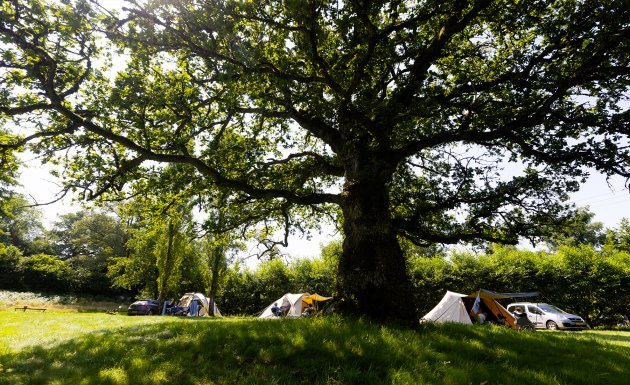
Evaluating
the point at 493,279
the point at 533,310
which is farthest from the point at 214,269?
the point at 533,310

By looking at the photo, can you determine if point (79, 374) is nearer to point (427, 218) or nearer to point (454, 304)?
point (427, 218)

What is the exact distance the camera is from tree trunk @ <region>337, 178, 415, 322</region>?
776 centimetres

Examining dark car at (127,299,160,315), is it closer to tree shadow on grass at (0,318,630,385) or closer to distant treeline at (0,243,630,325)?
distant treeline at (0,243,630,325)

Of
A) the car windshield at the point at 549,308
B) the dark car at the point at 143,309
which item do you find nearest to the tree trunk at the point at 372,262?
the car windshield at the point at 549,308

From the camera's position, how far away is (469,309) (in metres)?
21.5

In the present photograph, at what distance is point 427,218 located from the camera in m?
11.9

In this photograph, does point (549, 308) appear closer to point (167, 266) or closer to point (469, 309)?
point (469, 309)

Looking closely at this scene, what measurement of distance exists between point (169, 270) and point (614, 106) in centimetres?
3115

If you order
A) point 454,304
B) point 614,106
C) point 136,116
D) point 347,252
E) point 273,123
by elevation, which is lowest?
point 454,304

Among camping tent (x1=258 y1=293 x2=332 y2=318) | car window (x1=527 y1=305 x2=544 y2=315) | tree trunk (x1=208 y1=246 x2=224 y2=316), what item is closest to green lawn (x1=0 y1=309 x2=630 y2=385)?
car window (x1=527 y1=305 x2=544 y2=315)

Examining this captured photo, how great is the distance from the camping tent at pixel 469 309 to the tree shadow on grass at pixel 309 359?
13240 millimetres

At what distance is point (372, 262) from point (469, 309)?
55.4 ft

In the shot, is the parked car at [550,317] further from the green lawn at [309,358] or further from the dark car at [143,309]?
the dark car at [143,309]

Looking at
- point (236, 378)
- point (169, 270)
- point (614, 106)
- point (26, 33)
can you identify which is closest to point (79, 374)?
point (236, 378)
